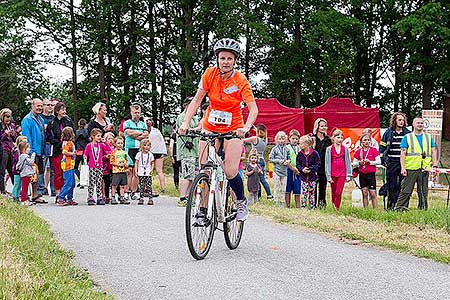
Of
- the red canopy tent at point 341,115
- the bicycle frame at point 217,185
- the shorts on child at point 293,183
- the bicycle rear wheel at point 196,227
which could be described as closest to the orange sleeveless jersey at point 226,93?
the bicycle frame at point 217,185

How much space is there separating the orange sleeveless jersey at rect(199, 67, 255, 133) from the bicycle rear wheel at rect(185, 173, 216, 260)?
671mm

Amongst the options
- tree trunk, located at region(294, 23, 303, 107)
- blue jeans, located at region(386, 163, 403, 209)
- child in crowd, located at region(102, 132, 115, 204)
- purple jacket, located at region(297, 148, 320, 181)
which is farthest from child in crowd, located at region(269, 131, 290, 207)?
tree trunk, located at region(294, 23, 303, 107)

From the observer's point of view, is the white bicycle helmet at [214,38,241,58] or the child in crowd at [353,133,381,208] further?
the child in crowd at [353,133,381,208]

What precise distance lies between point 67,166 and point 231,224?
20.9 ft

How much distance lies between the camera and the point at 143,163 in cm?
1438

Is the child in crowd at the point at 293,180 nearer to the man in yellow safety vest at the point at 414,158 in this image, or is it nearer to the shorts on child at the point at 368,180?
the shorts on child at the point at 368,180

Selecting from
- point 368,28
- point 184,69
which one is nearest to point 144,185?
point 184,69

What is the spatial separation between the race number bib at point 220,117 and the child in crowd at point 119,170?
22.2ft

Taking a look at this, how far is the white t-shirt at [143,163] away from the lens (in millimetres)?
14312

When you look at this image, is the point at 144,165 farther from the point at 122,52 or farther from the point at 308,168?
the point at 122,52

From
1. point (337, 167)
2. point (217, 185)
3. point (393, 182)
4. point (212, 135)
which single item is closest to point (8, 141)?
point (337, 167)

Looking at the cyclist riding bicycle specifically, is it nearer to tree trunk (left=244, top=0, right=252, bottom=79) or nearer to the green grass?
the green grass

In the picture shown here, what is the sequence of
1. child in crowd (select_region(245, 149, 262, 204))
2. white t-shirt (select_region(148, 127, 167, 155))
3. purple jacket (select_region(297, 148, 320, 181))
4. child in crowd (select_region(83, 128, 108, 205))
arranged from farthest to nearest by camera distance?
white t-shirt (select_region(148, 127, 167, 155)), child in crowd (select_region(245, 149, 262, 204)), child in crowd (select_region(83, 128, 108, 205)), purple jacket (select_region(297, 148, 320, 181))

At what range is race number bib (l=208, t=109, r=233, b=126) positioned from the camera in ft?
24.1
